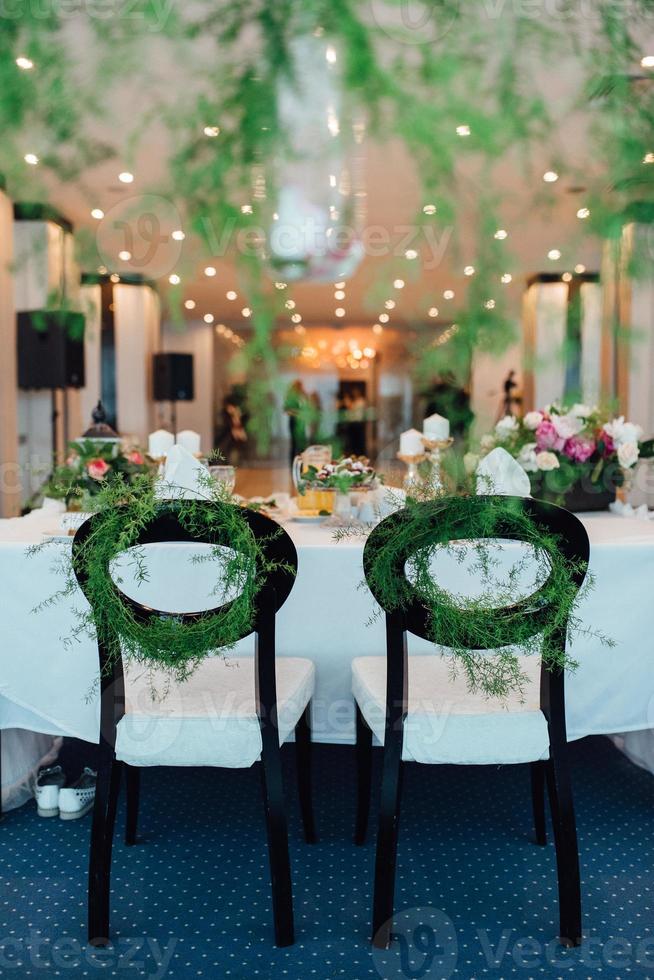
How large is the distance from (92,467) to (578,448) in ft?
4.70

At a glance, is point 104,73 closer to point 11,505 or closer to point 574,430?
point 574,430

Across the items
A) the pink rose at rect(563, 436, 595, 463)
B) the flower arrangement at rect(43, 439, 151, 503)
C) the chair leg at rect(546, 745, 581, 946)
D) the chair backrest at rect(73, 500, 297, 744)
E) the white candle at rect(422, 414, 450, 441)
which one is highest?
the white candle at rect(422, 414, 450, 441)

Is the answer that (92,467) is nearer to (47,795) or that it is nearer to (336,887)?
(47,795)

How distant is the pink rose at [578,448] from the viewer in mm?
2555

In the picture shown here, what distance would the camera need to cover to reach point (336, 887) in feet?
5.83

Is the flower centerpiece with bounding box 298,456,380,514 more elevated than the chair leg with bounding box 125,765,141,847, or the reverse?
the flower centerpiece with bounding box 298,456,380,514

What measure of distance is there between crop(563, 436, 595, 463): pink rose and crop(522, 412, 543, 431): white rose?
11cm

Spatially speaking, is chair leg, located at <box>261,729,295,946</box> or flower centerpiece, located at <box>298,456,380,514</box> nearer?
chair leg, located at <box>261,729,295,946</box>

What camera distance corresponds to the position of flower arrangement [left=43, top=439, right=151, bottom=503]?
247cm

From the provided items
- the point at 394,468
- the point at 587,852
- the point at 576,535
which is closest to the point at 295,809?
the point at 587,852

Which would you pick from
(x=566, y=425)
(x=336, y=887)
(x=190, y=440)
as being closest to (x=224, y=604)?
(x=336, y=887)

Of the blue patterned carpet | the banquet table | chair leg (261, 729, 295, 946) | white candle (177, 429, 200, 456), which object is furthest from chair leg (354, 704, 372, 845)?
white candle (177, 429, 200, 456)
